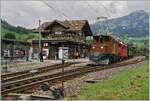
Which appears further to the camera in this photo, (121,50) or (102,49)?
(121,50)

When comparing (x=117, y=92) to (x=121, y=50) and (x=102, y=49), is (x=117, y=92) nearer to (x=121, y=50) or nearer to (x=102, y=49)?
(x=102, y=49)

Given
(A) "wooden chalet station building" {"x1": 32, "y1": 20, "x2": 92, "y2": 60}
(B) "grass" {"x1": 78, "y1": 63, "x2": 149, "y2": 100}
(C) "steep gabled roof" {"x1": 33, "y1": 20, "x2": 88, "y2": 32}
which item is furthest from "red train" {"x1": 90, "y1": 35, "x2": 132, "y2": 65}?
(C) "steep gabled roof" {"x1": 33, "y1": 20, "x2": 88, "y2": 32}

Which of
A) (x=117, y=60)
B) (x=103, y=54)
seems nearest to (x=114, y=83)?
(x=103, y=54)

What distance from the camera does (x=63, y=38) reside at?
63.9 m

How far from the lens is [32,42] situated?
63.0 meters

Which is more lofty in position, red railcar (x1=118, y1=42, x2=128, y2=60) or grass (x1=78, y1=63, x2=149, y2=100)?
red railcar (x1=118, y1=42, x2=128, y2=60)

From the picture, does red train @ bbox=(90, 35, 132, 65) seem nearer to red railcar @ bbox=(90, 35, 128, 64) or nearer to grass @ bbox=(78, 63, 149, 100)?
red railcar @ bbox=(90, 35, 128, 64)

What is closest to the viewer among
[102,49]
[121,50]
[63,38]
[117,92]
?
[117,92]

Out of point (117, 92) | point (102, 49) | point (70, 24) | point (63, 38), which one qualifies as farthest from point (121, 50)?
point (117, 92)

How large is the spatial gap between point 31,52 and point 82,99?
156 feet

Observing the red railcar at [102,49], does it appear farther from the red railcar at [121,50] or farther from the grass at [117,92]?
the grass at [117,92]

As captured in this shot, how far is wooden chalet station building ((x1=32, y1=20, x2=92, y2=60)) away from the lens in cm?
6172

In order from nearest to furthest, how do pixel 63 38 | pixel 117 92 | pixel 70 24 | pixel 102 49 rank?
1. pixel 117 92
2. pixel 102 49
3. pixel 63 38
4. pixel 70 24

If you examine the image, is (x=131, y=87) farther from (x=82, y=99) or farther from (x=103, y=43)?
A: (x=103, y=43)
